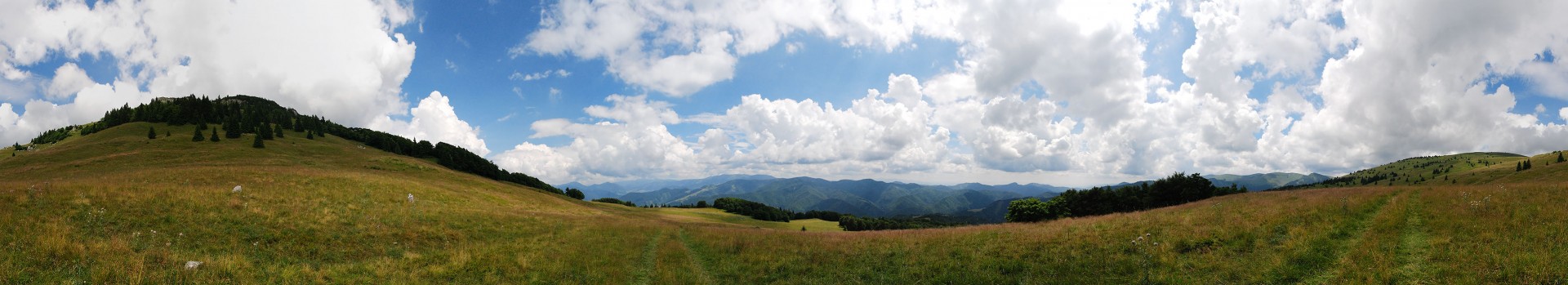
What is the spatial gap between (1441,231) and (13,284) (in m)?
33.0

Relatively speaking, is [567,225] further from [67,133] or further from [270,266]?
[67,133]

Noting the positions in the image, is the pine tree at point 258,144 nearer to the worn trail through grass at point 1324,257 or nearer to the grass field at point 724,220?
the grass field at point 724,220

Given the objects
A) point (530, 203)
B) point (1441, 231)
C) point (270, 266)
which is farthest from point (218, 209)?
point (1441, 231)

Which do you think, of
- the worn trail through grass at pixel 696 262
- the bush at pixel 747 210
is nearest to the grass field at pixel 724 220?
the bush at pixel 747 210

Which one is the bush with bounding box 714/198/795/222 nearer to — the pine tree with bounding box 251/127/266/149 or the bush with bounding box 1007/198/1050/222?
the bush with bounding box 1007/198/1050/222

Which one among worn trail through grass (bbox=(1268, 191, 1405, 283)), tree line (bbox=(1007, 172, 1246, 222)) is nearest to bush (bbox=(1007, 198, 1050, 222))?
tree line (bbox=(1007, 172, 1246, 222))

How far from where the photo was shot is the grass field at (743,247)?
37.7 feet

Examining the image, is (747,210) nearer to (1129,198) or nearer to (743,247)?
(1129,198)

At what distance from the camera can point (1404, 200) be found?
19.5 m

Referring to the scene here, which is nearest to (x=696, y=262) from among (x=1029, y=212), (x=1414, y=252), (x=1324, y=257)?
(x=1324, y=257)

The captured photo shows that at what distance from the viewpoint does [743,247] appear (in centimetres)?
2234

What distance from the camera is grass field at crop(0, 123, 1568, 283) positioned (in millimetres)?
11500

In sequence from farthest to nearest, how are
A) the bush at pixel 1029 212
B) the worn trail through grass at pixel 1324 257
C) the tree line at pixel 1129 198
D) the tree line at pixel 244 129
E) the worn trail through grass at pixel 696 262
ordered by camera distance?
the tree line at pixel 244 129
the tree line at pixel 1129 198
the bush at pixel 1029 212
the worn trail through grass at pixel 696 262
the worn trail through grass at pixel 1324 257

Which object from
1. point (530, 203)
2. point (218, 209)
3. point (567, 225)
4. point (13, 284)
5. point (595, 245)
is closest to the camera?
point (13, 284)
